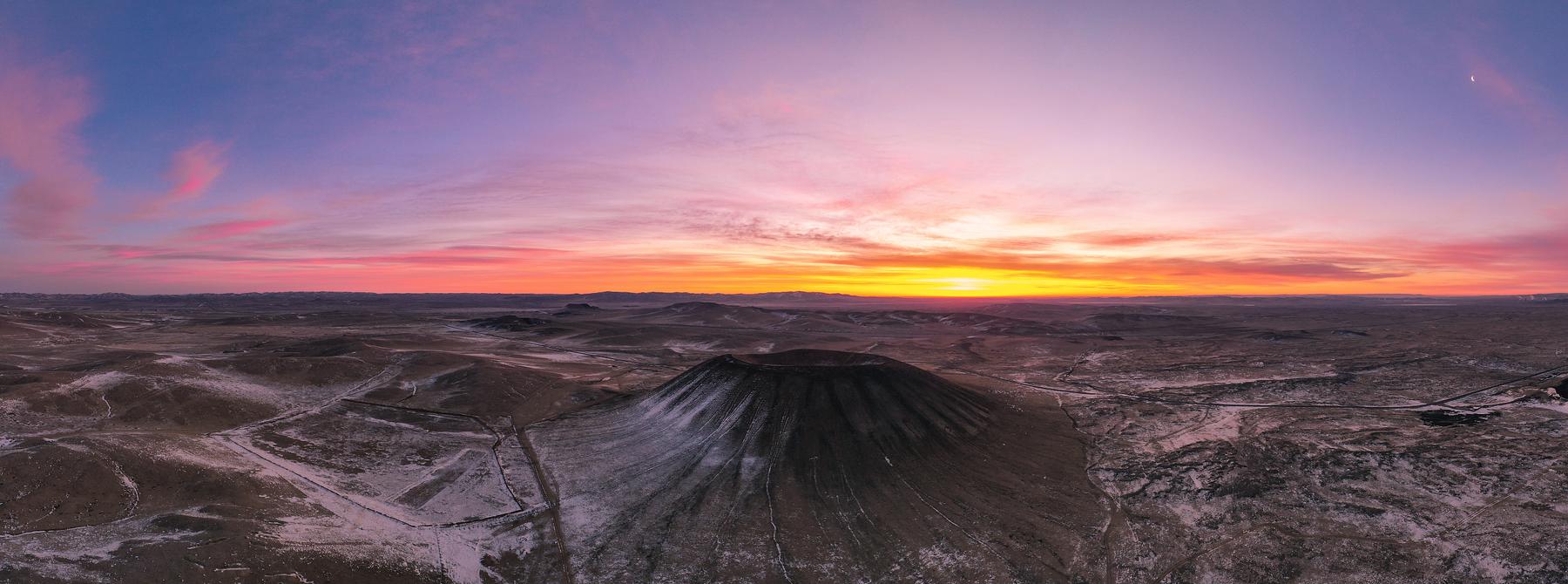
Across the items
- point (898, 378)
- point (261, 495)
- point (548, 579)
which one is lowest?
point (548, 579)

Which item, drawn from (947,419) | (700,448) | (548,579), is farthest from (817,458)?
(548,579)

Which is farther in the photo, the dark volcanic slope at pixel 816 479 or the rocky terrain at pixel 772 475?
the dark volcanic slope at pixel 816 479

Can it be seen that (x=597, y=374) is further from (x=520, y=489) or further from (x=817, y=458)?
(x=817, y=458)

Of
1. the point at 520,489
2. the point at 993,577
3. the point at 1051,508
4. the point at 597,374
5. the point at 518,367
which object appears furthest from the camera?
the point at 597,374

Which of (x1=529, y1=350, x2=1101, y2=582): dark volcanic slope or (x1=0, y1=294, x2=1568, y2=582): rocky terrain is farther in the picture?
(x1=529, y1=350, x2=1101, y2=582): dark volcanic slope
